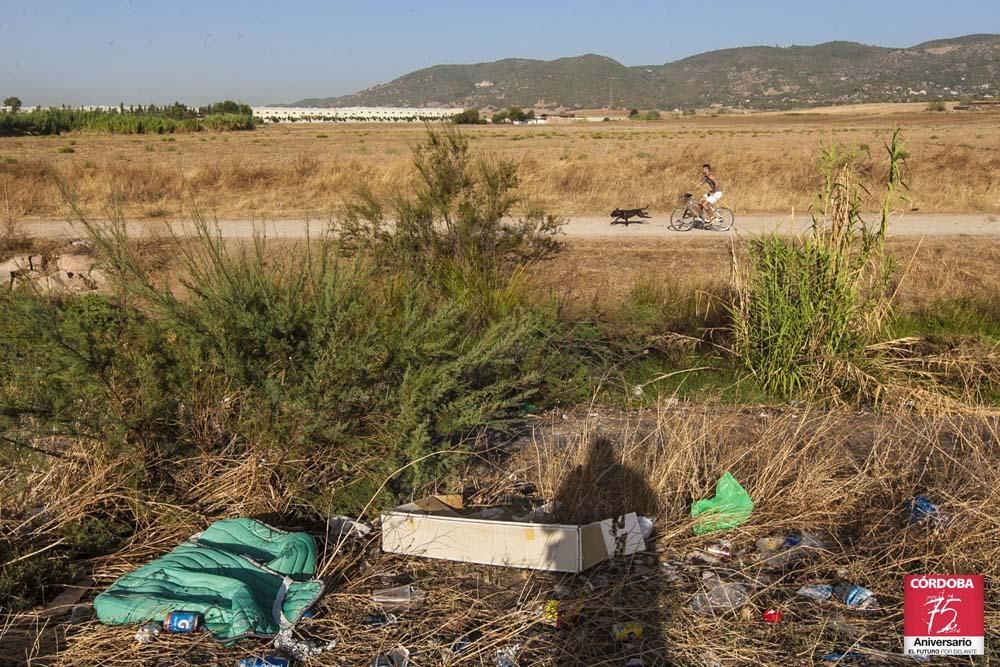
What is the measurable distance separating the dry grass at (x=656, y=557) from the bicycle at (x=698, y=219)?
33.6 feet

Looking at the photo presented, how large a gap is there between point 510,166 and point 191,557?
8.47 m

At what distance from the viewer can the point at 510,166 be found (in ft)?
38.0

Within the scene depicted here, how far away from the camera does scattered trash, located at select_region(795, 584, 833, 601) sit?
13.0 feet

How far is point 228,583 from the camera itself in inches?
147

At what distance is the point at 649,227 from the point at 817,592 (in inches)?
502

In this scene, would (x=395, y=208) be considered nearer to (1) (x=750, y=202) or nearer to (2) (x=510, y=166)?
(2) (x=510, y=166)

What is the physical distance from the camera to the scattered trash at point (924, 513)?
4441mm

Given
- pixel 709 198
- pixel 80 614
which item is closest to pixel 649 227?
pixel 709 198

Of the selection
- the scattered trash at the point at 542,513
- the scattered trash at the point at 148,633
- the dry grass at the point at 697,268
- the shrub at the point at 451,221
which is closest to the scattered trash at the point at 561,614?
the scattered trash at the point at 542,513

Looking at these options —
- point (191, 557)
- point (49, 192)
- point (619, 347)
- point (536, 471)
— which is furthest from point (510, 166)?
point (49, 192)

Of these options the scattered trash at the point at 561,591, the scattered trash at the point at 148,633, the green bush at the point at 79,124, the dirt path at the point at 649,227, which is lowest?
the scattered trash at the point at 561,591

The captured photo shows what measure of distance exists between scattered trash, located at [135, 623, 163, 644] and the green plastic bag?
2650mm

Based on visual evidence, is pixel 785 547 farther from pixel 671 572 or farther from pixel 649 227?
pixel 649 227

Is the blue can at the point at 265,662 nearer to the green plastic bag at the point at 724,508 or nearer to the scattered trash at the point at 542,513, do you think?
the scattered trash at the point at 542,513
